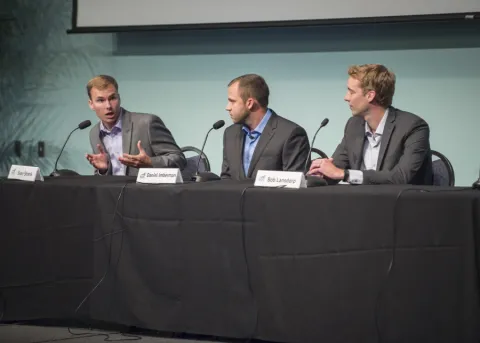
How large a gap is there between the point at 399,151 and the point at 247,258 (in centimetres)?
101

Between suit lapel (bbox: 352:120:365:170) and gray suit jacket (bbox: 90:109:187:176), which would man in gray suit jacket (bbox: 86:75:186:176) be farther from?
suit lapel (bbox: 352:120:365:170)

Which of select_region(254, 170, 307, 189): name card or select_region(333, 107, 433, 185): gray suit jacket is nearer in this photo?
select_region(254, 170, 307, 189): name card

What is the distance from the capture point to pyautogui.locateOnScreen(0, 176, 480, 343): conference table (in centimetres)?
218

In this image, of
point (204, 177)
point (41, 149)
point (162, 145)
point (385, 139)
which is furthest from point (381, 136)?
point (41, 149)

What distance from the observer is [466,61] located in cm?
439

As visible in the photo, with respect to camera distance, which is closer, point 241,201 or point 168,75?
point 241,201

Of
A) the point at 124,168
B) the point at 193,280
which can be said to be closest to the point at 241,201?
the point at 193,280

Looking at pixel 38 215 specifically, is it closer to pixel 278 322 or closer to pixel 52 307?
pixel 52 307

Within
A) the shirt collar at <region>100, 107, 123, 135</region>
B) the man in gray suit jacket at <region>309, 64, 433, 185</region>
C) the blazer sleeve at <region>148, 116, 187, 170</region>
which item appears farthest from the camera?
the shirt collar at <region>100, 107, 123, 135</region>

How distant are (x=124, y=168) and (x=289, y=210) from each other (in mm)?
1638

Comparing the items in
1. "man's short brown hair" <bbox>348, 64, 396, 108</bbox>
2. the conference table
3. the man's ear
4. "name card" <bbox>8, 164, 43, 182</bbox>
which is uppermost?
"man's short brown hair" <bbox>348, 64, 396, 108</bbox>

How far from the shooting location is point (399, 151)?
311 centimetres

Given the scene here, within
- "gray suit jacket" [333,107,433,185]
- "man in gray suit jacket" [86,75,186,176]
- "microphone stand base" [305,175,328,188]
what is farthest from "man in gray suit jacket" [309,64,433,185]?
"man in gray suit jacket" [86,75,186,176]

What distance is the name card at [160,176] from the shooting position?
107 inches
